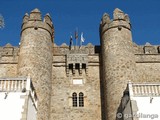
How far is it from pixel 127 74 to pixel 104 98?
2.44m

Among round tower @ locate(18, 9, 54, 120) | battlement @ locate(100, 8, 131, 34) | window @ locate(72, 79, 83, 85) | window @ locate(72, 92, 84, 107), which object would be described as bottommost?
window @ locate(72, 92, 84, 107)

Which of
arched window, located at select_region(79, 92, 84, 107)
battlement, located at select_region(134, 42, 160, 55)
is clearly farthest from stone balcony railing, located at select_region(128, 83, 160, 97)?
battlement, located at select_region(134, 42, 160, 55)

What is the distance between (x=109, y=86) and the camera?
23438mm

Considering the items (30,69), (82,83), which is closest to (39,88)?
(30,69)

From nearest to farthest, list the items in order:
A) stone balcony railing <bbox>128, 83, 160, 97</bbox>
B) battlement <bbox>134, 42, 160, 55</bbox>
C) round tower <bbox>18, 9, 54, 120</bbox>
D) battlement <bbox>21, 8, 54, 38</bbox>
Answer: stone balcony railing <bbox>128, 83, 160, 97</bbox>, round tower <bbox>18, 9, 54, 120</bbox>, battlement <bbox>21, 8, 54, 38</bbox>, battlement <bbox>134, 42, 160, 55</bbox>

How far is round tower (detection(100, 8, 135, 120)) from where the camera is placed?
22766 millimetres

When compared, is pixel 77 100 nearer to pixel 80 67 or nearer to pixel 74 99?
pixel 74 99

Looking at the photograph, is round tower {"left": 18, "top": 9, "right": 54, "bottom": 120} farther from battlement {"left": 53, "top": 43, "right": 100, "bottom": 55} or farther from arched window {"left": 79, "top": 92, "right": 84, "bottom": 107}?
arched window {"left": 79, "top": 92, "right": 84, "bottom": 107}

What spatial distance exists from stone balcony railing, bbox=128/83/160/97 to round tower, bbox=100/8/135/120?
4552 millimetres

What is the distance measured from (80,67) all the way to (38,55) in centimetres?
341

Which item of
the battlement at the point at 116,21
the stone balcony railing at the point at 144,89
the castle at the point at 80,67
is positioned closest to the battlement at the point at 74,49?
the castle at the point at 80,67

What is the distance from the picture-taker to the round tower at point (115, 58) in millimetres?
22766

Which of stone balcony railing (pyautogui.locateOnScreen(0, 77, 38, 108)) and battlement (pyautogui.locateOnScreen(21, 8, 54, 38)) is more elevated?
battlement (pyautogui.locateOnScreen(21, 8, 54, 38))

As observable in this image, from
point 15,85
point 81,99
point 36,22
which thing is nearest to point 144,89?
point 15,85
